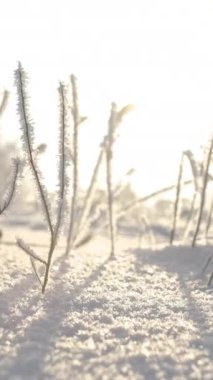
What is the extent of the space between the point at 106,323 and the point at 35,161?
0.41 m

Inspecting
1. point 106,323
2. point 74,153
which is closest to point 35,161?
point 106,323

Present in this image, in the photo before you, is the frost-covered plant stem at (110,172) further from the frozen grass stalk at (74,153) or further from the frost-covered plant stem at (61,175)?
the frost-covered plant stem at (61,175)

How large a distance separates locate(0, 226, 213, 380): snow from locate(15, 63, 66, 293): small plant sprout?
0.25 feet

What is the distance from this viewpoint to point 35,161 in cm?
138

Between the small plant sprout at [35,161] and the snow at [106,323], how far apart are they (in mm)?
75

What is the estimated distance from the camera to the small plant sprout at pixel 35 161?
4.33 feet

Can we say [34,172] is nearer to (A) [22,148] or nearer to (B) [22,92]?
(A) [22,148]

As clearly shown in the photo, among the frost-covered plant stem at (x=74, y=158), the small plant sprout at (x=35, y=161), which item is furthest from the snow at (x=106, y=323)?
the frost-covered plant stem at (x=74, y=158)

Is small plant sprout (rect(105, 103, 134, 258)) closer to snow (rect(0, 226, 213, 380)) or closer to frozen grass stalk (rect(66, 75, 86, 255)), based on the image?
frozen grass stalk (rect(66, 75, 86, 255))

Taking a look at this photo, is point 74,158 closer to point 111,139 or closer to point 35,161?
point 111,139

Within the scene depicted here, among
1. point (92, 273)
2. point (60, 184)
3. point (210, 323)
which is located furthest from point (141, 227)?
point (210, 323)

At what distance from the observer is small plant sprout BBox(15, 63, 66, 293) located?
1.32m

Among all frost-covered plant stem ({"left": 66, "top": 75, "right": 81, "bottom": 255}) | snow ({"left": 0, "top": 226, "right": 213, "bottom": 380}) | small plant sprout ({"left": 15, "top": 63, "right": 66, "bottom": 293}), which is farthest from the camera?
frost-covered plant stem ({"left": 66, "top": 75, "right": 81, "bottom": 255})

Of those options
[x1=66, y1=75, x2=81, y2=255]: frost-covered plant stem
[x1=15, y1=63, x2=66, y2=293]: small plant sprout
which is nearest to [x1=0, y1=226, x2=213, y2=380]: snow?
[x1=15, y1=63, x2=66, y2=293]: small plant sprout
